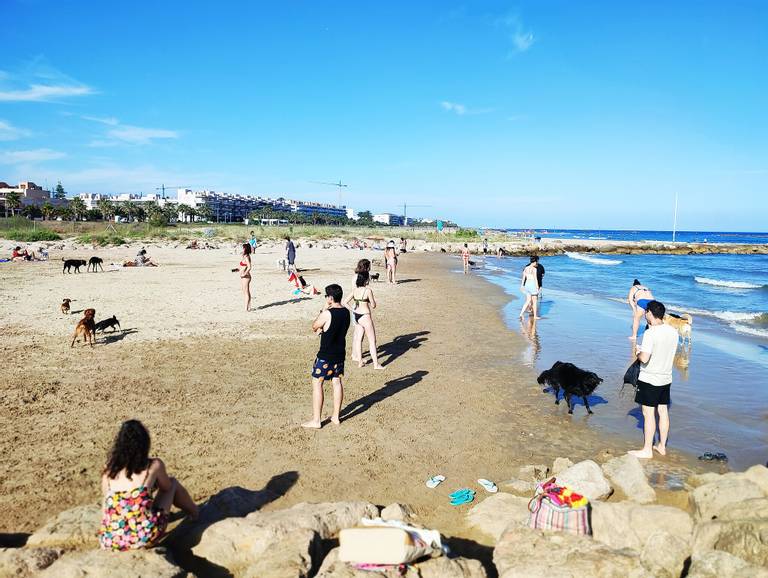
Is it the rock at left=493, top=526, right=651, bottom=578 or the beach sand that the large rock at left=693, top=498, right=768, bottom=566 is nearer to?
the rock at left=493, top=526, right=651, bottom=578

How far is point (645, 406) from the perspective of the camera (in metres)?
5.71

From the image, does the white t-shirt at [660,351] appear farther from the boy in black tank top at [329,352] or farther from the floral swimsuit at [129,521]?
the floral swimsuit at [129,521]

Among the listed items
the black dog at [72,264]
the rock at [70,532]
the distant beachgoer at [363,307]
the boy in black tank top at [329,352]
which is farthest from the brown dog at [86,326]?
the black dog at [72,264]

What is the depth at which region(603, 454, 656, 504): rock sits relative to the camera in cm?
471

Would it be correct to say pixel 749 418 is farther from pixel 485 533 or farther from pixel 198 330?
pixel 198 330

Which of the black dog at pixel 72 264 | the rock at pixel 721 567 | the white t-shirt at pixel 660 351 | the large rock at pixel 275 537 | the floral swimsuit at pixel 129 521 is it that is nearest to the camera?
the rock at pixel 721 567

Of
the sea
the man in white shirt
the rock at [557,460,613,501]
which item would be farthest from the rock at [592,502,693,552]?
the sea

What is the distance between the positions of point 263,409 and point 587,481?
428cm

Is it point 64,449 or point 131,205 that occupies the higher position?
point 131,205

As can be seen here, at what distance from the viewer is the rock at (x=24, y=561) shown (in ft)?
10.7

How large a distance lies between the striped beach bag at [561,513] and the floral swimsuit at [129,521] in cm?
289

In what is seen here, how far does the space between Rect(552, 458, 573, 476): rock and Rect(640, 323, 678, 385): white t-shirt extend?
4.44 feet

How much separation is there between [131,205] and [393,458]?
9065cm

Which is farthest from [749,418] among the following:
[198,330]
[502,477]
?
[198,330]
